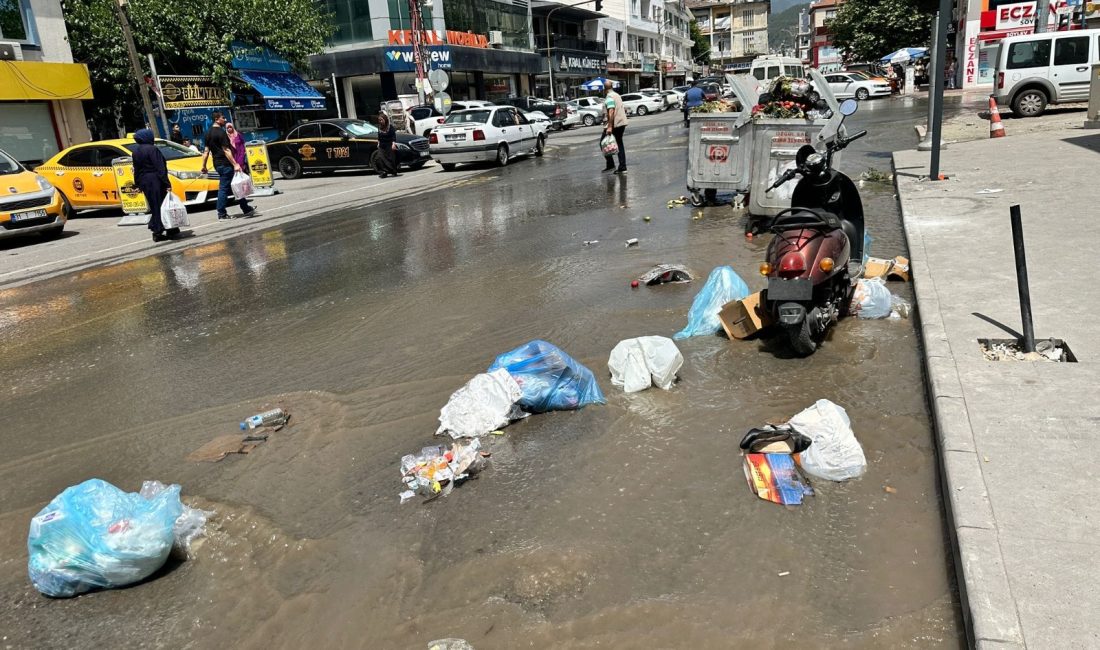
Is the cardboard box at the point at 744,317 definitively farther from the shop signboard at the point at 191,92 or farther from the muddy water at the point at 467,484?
the shop signboard at the point at 191,92

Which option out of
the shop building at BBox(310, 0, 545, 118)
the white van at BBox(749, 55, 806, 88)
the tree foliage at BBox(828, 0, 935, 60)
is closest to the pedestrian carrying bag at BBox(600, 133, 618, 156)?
the white van at BBox(749, 55, 806, 88)

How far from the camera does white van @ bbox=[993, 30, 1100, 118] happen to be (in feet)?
64.4

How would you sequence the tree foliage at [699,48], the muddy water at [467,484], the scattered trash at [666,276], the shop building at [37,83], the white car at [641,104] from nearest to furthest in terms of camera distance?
1. the muddy water at [467,484]
2. the scattered trash at [666,276]
3. the shop building at [37,83]
4. the white car at [641,104]
5. the tree foliage at [699,48]

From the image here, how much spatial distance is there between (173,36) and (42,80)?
5472mm

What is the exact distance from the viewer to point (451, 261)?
29.8 feet

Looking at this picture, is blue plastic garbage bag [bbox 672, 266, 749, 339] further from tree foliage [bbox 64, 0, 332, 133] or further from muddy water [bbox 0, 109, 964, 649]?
tree foliage [bbox 64, 0, 332, 133]

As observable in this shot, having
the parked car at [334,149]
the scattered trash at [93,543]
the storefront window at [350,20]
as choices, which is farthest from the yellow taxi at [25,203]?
the storefront window at [350,20]

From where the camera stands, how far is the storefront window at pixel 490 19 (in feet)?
139

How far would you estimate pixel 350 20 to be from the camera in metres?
39.4

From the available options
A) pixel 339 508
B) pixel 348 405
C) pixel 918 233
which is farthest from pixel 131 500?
pixel 918 233

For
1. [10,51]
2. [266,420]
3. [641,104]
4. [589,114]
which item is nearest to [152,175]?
[266,420]

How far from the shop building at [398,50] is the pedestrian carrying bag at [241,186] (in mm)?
23697

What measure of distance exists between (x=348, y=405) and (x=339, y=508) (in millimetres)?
1274

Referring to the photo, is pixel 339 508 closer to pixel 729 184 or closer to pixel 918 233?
pixel 918 233
